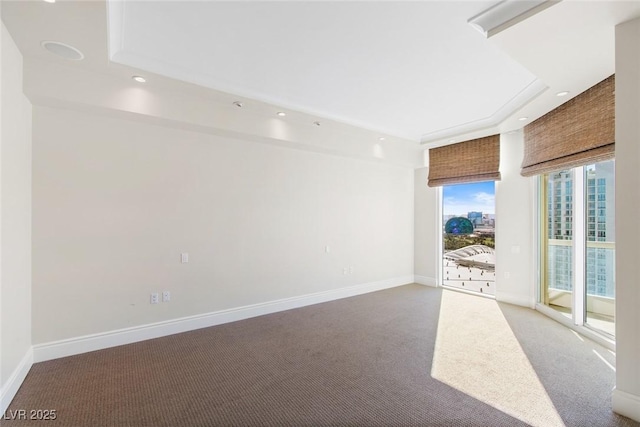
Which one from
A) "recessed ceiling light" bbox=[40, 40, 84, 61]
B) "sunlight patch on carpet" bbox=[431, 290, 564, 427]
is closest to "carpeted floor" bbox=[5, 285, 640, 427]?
"sunlight patch on carpet" bbox=[431, 290, 564, 427]

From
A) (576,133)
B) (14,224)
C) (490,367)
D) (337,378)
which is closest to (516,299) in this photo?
(490,367)

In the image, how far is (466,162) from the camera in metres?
5.75

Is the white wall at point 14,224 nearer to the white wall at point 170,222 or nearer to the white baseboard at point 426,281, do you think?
the white wall at point 170,222

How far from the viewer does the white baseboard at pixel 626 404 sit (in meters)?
2.16

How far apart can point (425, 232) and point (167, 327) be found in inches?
204

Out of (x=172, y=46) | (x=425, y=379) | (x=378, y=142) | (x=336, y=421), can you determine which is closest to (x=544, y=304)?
(x=425, y=379)

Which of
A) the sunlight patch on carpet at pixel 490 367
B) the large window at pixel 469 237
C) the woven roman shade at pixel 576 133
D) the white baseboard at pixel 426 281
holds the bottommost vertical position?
the sunlight patch on carpet at pixel 490 367

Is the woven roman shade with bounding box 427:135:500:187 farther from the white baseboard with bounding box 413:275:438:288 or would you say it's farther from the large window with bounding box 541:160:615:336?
the white baseboard with bounding box 413:275:438:288

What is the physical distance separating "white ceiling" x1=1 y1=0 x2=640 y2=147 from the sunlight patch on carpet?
2876 mm

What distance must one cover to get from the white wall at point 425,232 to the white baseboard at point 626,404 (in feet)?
13.5

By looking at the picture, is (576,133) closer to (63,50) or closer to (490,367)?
(490,367)

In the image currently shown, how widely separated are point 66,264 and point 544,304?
643 centimetres

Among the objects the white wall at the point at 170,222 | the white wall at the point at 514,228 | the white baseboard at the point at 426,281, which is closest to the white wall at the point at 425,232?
the white baseboard at the point at 426,281

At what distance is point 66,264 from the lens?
10.3ft
